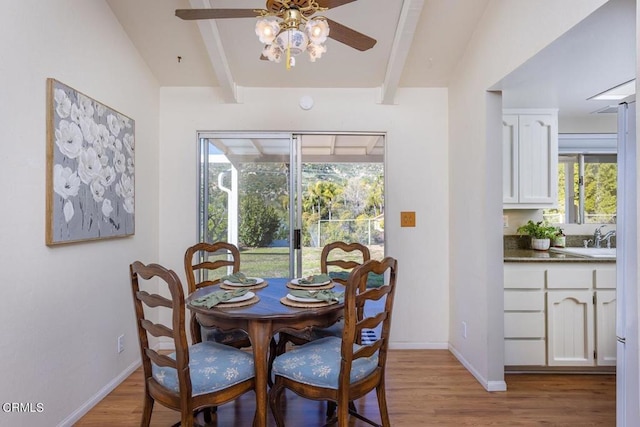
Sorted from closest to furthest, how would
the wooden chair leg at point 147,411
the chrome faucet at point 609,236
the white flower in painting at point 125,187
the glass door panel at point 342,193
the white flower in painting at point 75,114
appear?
1. the wooden chair leg at point 147,411
2. the white flower in painting at point 75,114
3. the white flower in painting at point 125,187
4. the chrome faucet at point 609,236
5. the glass door panel at point 342,193

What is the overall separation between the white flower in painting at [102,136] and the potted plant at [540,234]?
11.5ft

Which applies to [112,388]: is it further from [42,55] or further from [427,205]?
[427,205]

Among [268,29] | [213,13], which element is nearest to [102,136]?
[213,13]

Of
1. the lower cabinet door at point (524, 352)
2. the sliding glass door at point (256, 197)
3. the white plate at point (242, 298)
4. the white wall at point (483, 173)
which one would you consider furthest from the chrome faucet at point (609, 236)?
the white plate at point (242, 298)

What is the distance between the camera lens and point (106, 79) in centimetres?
229

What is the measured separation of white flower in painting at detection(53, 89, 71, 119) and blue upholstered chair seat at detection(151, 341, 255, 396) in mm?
1458

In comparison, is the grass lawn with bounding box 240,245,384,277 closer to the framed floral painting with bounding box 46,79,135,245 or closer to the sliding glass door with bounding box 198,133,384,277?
the sliding glass door with bounding box 198,133,384,277

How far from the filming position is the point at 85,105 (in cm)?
204

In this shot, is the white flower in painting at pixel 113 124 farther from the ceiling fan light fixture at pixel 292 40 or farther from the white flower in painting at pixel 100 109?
the ceiling fan light fixture at pixel 292 40

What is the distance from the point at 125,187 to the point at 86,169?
1.45ft

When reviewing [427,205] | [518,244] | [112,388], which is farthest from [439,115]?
[112,388]

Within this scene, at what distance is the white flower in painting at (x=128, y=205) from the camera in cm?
249

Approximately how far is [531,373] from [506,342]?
13.7 inches

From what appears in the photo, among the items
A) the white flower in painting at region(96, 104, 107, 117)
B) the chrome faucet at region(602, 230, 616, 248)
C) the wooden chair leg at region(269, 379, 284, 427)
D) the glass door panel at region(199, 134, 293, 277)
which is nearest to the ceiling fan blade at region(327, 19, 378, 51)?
the glass door panel at region(199, 134, 293, 277)
